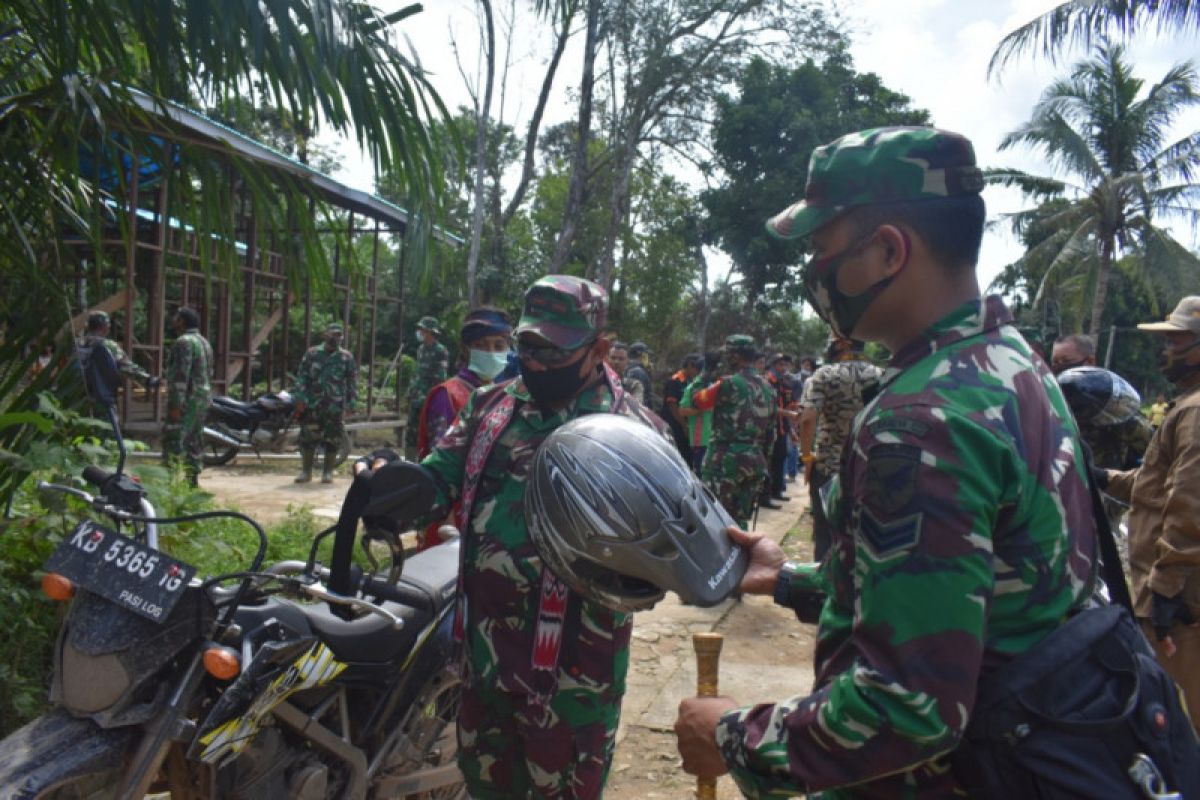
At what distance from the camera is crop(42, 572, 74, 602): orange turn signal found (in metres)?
2.26

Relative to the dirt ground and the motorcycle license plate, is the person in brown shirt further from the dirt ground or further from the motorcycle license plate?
the motorcycle license plate

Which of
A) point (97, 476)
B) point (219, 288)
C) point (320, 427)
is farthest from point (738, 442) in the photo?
point (219, 288)

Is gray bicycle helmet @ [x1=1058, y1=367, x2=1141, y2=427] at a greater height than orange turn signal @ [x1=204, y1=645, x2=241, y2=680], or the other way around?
gray bicycle helmet @ [x1=1058, y1=367, x2=1141, y2=427]

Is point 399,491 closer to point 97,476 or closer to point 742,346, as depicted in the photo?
point 97,476

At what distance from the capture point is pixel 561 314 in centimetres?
279

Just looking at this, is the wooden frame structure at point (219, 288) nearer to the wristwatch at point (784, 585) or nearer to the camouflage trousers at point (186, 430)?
the camouflage trousers at point (186, 430)

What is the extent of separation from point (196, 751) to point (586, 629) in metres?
1.02

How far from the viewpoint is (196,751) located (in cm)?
223

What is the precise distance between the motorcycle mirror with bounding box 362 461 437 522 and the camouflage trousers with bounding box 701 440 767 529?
5.13 metres

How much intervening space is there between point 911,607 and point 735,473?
6.36 m

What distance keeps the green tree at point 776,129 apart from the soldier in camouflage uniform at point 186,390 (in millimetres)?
16710

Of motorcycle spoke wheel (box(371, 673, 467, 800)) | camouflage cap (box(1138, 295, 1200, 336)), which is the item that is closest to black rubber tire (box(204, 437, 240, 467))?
motorcycle spoke wheel (box(371, 673, 467, 800))

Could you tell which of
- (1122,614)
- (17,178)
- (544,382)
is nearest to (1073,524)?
(1122,614)

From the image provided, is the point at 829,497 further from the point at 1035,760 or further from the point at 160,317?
the point at 160,317
